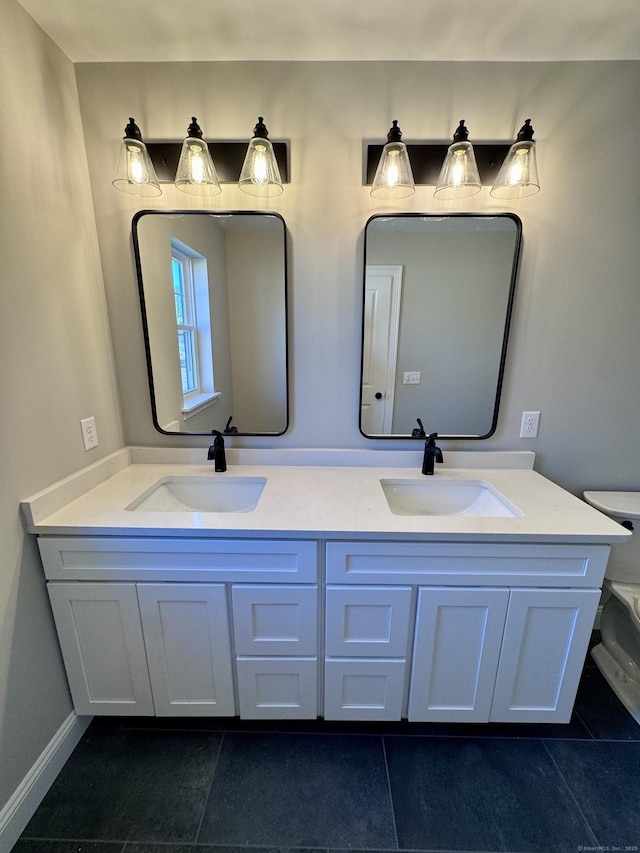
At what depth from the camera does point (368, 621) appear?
1.14 metres

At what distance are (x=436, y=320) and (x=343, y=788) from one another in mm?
1752

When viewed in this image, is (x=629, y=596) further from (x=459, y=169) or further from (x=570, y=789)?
(x=459, y=169)

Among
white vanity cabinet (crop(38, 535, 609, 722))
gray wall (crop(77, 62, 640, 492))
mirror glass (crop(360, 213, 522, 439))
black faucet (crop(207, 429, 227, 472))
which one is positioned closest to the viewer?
white vanity cabinet (crop(38, 535, 609, 722))

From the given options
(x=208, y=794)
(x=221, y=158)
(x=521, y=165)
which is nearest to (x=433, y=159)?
(x=521, y=165)

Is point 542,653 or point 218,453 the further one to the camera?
point 218,453

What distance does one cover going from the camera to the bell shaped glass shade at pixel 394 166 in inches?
46.9

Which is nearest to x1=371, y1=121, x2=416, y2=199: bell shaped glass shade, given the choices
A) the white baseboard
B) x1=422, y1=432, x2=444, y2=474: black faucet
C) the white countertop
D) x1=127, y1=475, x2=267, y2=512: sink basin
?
x1=422, y1=432, x2=444, y2=474: black faucet

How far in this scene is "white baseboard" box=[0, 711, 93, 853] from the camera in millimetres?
991

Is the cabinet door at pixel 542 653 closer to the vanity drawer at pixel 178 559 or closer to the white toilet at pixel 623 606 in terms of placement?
the white toilet at pixel 623 606

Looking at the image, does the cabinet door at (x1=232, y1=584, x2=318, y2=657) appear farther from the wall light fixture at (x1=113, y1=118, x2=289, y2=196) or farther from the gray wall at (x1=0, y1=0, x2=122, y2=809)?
the wall light fixture at (x1=113, y1=118, x2=289, y2=196)

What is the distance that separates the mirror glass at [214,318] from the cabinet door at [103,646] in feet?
2.30

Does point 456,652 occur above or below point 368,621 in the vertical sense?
below

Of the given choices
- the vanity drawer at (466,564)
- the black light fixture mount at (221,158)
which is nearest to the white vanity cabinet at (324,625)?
the vanity drawer at (466,564)

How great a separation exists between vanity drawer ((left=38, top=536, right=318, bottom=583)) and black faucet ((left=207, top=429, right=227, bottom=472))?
46 centimetres
